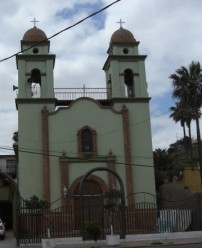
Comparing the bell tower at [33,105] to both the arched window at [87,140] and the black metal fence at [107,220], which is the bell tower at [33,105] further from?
the black metal fence at [107,220]

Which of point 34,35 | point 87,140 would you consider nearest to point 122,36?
point 34,35

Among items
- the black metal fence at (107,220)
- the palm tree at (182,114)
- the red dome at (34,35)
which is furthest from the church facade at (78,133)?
the palm tree at (182,114)

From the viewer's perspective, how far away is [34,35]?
3681 centimetres

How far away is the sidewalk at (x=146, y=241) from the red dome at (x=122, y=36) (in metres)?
16.6

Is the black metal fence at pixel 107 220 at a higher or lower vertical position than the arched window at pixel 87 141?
lower

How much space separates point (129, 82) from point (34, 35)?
7.89 metres

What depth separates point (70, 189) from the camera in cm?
3384

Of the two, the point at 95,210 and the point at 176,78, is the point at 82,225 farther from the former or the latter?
the point at 176,78

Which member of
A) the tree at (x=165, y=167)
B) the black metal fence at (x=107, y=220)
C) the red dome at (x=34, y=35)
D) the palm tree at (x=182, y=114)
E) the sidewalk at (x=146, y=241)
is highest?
the red dome at (x=34, y=35)

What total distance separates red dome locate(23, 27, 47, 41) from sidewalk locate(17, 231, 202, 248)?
655 inches

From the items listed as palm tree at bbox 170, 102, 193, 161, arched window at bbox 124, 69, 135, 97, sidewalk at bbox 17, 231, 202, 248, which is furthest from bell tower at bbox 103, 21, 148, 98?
sidewalk at bbox 17, 231, 202, 248

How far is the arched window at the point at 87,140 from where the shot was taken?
35062 mm

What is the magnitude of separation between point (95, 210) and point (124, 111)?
35.5 feet

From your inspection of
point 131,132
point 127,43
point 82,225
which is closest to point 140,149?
point 131,132
